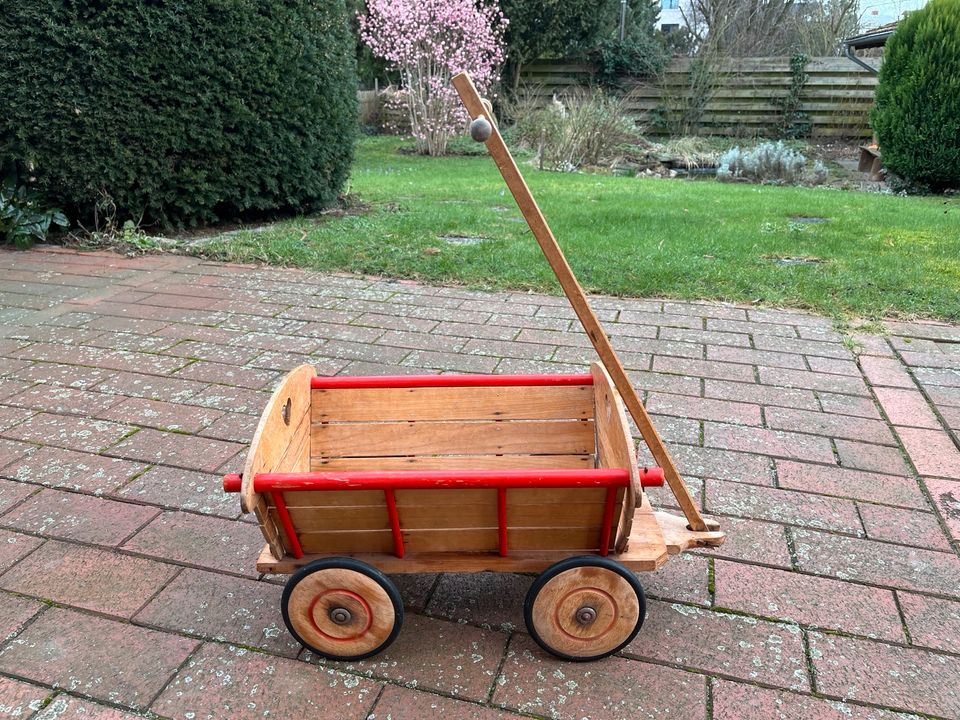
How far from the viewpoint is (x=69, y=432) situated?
286cm

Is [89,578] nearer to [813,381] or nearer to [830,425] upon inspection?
[830,425]

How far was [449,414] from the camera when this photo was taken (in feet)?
7.16

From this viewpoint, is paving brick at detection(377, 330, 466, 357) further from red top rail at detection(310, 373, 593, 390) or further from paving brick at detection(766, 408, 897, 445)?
red top rail at detection(310, 373, 593, 390)

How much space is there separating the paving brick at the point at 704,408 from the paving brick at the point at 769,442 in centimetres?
8

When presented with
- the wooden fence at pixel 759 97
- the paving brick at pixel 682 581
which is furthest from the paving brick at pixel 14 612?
the wooden fence at pixel 759 97

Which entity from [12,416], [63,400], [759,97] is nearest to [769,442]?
[63,400]

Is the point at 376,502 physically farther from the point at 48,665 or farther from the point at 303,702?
the point at 48,665

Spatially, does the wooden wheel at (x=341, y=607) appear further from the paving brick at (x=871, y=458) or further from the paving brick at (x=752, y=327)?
the paving brick at (x=752, y=327)

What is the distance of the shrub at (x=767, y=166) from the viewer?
468 inches

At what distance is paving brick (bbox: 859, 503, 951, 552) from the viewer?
2197mm

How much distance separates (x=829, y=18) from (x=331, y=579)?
2336 cm

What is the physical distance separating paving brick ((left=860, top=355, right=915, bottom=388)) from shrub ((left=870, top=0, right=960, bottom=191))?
27.4ft

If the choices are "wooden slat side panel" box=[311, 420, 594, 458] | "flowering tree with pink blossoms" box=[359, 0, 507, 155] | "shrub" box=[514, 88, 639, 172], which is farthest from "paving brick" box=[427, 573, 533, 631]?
"flowering tree with pink blossoms" box=[359, 0, 507, 155]

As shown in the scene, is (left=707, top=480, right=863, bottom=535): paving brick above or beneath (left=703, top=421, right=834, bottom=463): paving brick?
beneath
